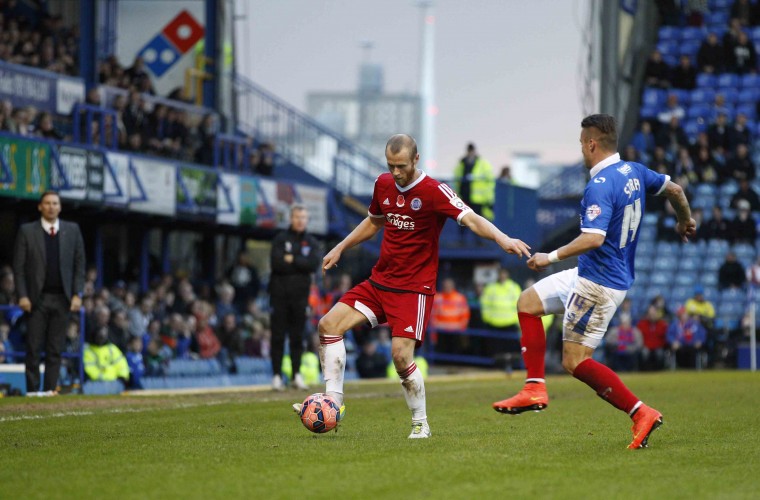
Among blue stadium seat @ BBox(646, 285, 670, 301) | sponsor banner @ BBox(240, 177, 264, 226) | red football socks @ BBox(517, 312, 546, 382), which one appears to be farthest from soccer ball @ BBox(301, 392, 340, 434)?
blue stadium seat @ BBox(646, 285, 670, 301)

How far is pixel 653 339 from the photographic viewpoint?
2594 centimetres

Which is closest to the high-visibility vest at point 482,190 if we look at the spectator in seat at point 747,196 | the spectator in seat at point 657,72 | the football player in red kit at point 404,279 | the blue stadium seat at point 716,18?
the spectator in seat at point 747,196

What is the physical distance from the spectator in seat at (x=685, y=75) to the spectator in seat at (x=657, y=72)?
22 centimetres

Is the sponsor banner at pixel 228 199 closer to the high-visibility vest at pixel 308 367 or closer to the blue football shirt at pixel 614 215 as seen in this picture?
the high-visibility vest at pixel 308 367

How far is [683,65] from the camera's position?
3397 cm

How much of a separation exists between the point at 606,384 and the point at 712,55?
2724 cm

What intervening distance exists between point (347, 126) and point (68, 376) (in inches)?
2833

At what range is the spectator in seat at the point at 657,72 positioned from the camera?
3406cm

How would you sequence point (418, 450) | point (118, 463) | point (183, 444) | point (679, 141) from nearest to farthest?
point (118, 463) → point (418, 450) → point (183, 444) → point (679, 141)

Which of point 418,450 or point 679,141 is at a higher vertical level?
point 679,141

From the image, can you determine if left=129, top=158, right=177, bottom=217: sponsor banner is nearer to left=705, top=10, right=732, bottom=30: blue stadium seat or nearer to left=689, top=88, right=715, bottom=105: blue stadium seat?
left=689, top=88, right=715, bottom=105: blue stadium seat

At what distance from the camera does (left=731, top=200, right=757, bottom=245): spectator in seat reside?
28.9 meters

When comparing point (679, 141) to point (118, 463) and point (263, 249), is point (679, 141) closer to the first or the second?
point (263, 249)

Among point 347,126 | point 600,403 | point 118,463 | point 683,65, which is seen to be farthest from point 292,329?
point 347,126
